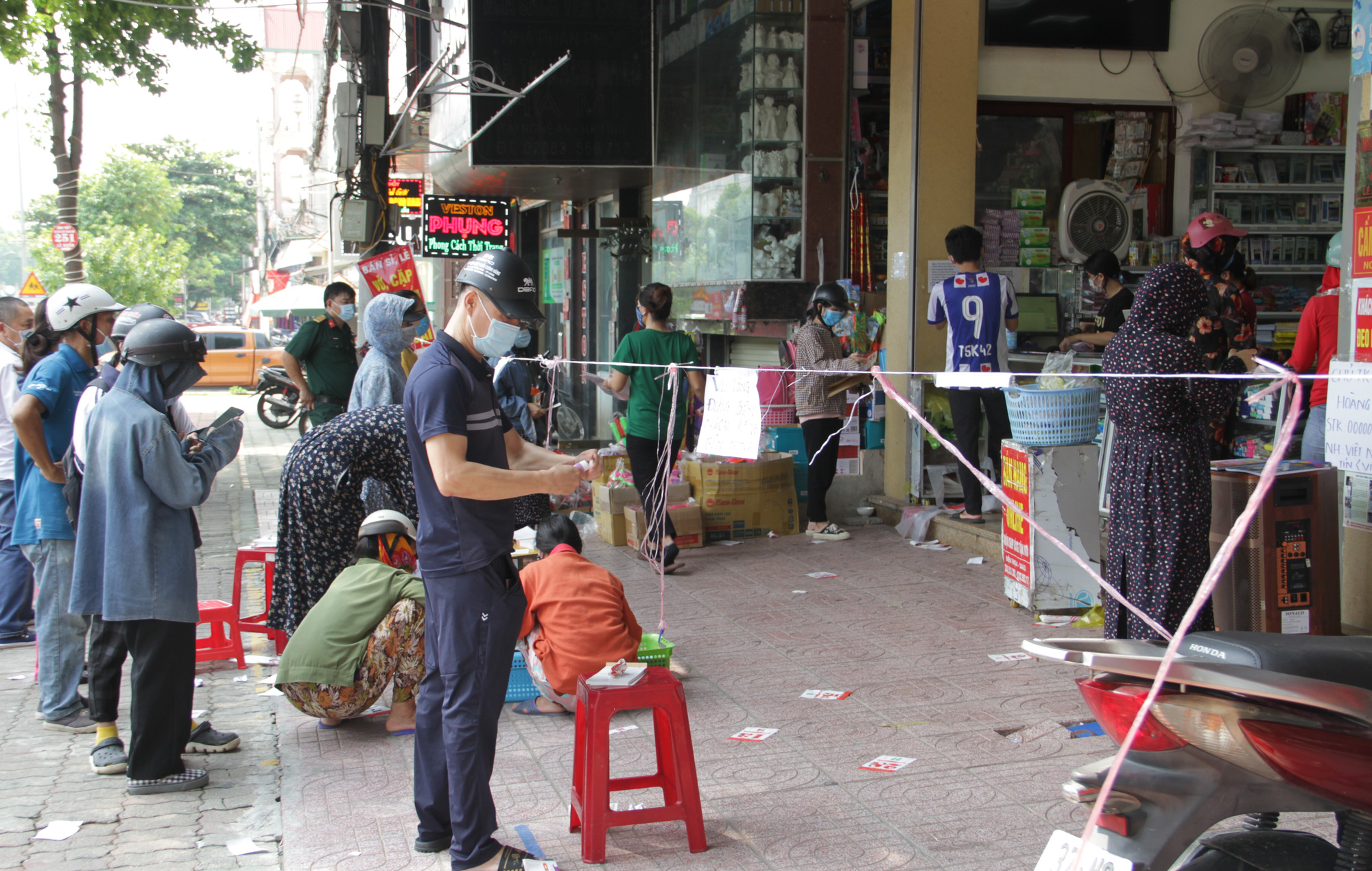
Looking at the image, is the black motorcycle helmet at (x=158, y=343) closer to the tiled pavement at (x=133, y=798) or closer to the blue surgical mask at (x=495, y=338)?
the blue surgical mask at (x=495, y=338)

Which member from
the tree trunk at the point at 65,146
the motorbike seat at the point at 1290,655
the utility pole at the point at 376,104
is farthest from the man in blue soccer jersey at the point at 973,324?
the tree trunk at the point at 65,146

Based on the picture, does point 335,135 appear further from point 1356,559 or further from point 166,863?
point 1356,559

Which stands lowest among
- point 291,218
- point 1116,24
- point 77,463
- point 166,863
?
point 166,863

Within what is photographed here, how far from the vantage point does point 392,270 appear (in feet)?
29.9

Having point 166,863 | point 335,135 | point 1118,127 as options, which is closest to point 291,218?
point 335,135

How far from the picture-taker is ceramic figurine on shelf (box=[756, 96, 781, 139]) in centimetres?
975

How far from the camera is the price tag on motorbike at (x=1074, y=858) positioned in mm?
2104

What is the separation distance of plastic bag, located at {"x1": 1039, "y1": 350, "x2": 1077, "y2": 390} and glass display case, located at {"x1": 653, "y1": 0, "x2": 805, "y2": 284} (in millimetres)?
2888

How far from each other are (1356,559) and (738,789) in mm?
Result: 3484

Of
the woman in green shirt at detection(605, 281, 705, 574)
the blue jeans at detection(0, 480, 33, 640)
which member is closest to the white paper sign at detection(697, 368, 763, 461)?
the woman in green shirt at detection(605, 281, 705, 574)

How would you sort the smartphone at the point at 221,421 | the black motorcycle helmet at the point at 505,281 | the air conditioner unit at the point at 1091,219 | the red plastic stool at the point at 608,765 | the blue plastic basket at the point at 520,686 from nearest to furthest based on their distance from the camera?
the black motorcycle helmet at the point at 505,281 → the red plastic stool at the point at 608,765 → the smartphone at the point at 221,421 → the blue plastic basket at the point at 520,686 → the air conditioner unit at the point at 1091,219

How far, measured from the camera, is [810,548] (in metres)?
8.37

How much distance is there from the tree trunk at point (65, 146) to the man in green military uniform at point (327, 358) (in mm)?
6893

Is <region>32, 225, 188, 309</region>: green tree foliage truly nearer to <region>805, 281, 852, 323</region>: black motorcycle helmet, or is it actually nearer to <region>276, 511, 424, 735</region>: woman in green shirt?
<region>805, 281, 852, 323</region>: black motorcycle helmet
